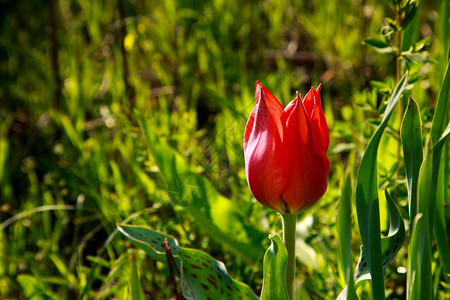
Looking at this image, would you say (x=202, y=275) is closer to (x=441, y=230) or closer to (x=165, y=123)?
(x=441, y=230)

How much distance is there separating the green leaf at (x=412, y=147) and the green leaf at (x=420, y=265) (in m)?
0.09

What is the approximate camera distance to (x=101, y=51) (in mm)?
2756

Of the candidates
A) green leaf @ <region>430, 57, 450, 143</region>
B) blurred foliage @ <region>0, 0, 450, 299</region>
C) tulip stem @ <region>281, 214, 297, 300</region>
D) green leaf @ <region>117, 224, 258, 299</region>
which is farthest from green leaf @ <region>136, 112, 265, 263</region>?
green leaf @ <region>430, 57, 450, 143</region>

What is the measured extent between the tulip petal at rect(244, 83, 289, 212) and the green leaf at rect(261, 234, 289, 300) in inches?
2.4

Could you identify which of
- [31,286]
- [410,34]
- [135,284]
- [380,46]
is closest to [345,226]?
[135,284]

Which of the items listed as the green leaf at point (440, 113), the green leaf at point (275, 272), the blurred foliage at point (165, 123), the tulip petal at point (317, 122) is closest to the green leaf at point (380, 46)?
the blurred foliage at point (165, 123)

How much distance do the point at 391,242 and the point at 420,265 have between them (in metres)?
0.12

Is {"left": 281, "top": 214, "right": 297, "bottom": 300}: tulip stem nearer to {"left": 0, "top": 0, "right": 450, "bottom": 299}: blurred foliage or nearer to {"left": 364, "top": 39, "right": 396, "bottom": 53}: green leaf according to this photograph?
{"left": 0, "top": 0, "right": 450, "bottom": 299}: blurred foliage

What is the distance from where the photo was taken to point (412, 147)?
0.83m

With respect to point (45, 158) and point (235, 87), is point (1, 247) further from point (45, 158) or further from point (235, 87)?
point (235, 87)

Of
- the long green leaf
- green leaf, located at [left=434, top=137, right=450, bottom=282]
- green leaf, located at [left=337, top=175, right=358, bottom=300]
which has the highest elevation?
the long green leaf

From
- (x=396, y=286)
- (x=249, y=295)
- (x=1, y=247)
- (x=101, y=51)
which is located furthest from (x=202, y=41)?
(x=249, y=295)

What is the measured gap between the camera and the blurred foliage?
1.24 meters

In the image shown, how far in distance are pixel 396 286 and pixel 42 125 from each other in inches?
61.2
